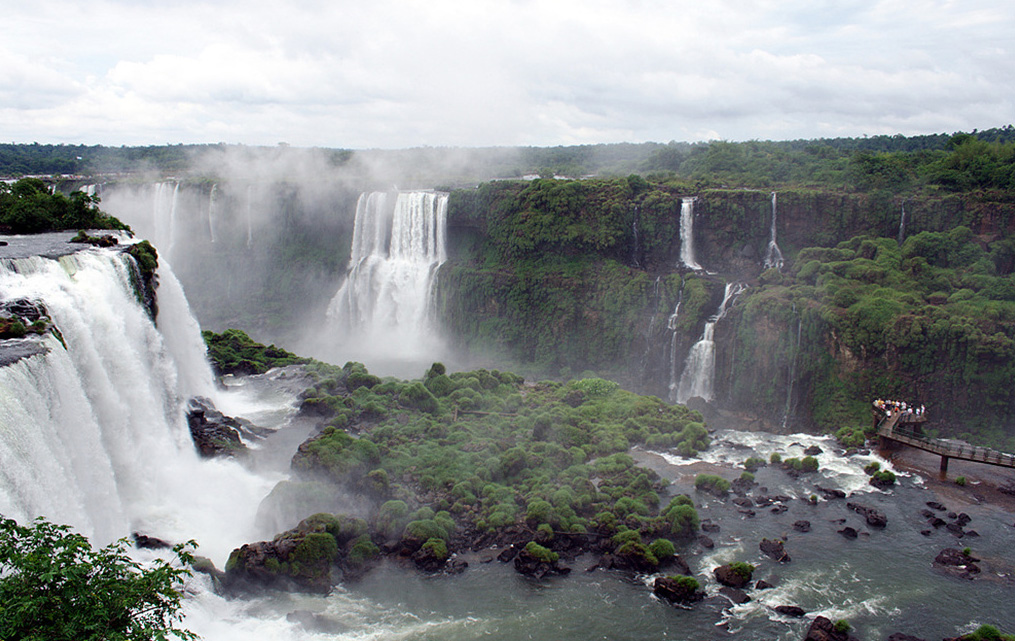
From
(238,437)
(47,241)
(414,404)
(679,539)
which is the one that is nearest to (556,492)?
(679,539)

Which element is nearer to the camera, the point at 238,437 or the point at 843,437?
the point at 238,437

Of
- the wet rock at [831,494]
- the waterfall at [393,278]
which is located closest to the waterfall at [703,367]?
the wet rock at [831,494]

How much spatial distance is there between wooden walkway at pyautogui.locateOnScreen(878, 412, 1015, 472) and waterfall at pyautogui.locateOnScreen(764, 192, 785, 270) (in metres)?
15.8

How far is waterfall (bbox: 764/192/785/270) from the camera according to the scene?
152ft

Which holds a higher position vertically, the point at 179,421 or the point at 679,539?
the point at 179,421

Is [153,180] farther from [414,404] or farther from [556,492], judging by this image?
[556,492]

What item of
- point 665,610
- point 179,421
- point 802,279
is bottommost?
point 665,610

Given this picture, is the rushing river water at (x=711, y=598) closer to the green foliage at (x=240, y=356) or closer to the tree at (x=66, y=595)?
the tree at (x=66, y=595)

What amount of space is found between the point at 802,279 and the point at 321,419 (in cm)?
2792

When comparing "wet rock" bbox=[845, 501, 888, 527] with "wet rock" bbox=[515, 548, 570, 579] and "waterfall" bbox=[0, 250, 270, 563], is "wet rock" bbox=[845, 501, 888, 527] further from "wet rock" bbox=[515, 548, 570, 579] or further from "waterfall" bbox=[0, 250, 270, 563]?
"waterfall" bbox=[0, 250, 270, 563]

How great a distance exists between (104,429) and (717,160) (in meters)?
55.0

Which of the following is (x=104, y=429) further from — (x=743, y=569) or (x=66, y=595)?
(x=743, y=569)

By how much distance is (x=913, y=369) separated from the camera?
35.7 meters

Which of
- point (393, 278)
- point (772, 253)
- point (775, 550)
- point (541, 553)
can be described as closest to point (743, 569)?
point (775, 550)
